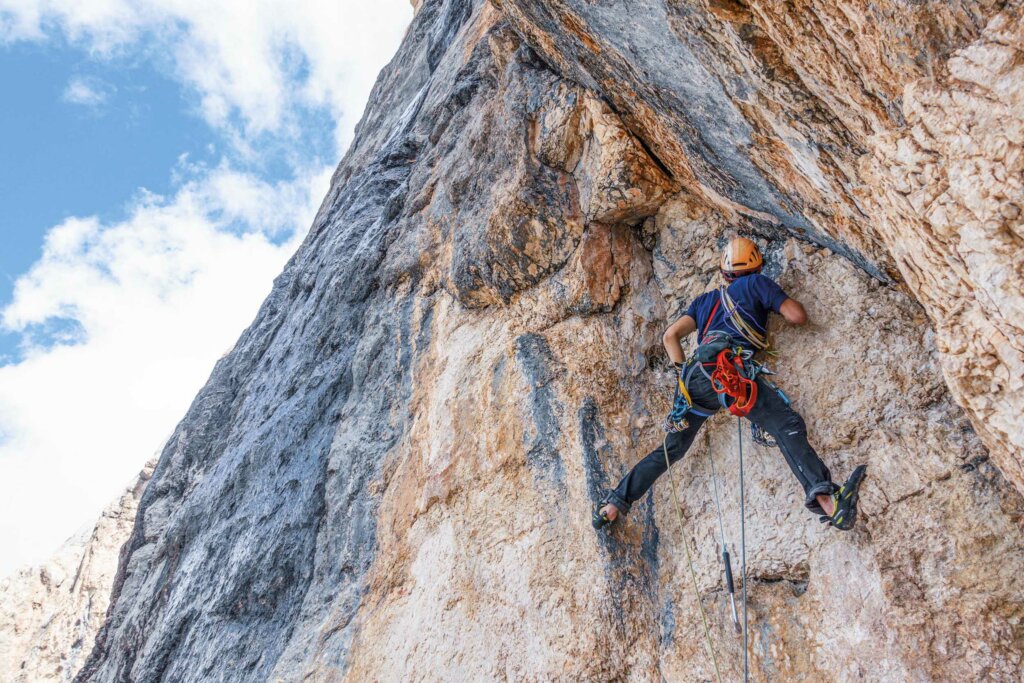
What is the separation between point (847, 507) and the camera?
12.0ft

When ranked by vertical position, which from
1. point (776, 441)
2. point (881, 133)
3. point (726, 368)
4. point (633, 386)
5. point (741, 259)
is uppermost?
point (881, 133)

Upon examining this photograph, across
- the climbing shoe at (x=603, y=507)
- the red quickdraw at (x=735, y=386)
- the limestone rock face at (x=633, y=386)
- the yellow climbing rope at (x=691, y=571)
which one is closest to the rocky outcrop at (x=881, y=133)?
the limestone rock face at (x=633, y=386)

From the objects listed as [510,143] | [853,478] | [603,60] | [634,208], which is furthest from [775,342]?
[510,143]

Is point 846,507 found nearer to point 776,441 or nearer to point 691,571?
point 776,441

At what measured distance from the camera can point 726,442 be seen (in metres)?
4.59

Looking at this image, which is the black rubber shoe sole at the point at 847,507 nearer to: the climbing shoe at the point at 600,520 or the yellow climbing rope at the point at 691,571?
the yellow climbing rope at the point at 691,571

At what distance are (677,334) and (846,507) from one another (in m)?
1.50

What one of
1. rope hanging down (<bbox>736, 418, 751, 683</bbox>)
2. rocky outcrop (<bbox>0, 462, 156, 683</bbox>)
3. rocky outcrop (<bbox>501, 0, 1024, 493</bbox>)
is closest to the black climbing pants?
rope hanging down (<bbox>736, 418, 751, 683</bbox>)

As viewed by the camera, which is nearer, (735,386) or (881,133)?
(881,133)

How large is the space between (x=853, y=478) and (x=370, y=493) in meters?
4.19

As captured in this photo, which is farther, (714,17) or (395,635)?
(395,635)

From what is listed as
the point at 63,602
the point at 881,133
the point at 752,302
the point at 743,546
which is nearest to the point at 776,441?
the point at 743,546

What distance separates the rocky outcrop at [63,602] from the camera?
1233 centimetres

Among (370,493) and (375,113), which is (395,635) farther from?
(375,113)
